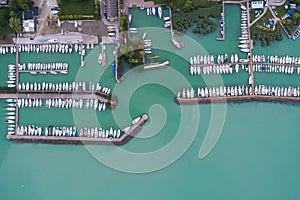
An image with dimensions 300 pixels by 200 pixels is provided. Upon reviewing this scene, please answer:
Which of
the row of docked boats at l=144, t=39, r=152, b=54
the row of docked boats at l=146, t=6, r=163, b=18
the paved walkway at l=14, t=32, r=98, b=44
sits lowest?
the row of docked boats at l=144, t=39, r=152, b=54

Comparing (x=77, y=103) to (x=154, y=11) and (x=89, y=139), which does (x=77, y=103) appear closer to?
(x=89, y=139)

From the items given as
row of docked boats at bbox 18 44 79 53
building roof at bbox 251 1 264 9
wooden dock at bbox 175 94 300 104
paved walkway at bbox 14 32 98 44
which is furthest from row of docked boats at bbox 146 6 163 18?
building roof at bbox 251 1 264 9

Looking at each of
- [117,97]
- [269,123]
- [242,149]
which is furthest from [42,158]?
[269,123]

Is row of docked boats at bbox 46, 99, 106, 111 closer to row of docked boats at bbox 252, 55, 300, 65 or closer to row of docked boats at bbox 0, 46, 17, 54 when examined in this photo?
row of docked boats at bbox 0, 46, 17, 54

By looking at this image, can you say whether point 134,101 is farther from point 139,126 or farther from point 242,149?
point 242,149

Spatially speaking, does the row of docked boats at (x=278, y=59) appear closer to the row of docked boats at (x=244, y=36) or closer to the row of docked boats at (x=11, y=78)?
the row of docked boats at (x=244, y=36)

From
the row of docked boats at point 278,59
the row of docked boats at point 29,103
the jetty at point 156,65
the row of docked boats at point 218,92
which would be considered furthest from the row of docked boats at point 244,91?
the row of docked boats at point 29,103
